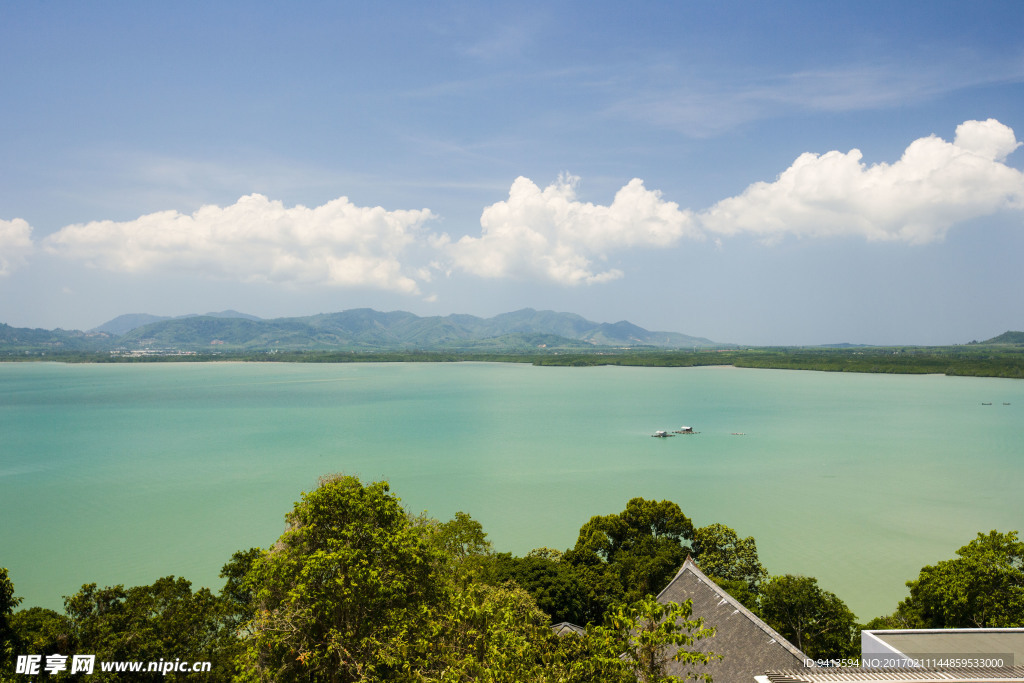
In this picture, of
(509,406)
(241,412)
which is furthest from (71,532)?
(509,406)

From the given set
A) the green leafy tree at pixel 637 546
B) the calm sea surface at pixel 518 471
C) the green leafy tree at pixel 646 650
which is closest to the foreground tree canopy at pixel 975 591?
the calm sea surface at pixel 518 471

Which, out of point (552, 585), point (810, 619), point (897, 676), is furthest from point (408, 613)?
point (810, 619)

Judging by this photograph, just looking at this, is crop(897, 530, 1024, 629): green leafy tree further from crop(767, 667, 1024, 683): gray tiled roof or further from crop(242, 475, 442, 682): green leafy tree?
crop(242, 475, 442, 682): green leafy tree

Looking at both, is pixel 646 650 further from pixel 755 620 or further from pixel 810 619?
pixel 810 619

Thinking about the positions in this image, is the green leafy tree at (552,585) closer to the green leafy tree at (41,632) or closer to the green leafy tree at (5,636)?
the green leafy tree at (41,632)

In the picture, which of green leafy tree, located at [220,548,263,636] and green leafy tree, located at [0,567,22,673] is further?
green leafy tree, located at [220,548,263,636]

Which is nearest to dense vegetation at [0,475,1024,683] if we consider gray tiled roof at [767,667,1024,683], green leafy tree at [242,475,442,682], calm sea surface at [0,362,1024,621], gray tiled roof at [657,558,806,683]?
green leafy tree at [242,475,442,682]

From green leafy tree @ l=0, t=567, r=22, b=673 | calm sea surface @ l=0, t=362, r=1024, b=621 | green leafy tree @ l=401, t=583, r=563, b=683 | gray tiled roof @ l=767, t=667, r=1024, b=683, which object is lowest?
calm sea surface @ l=0, t=362, r=1024, b=621
